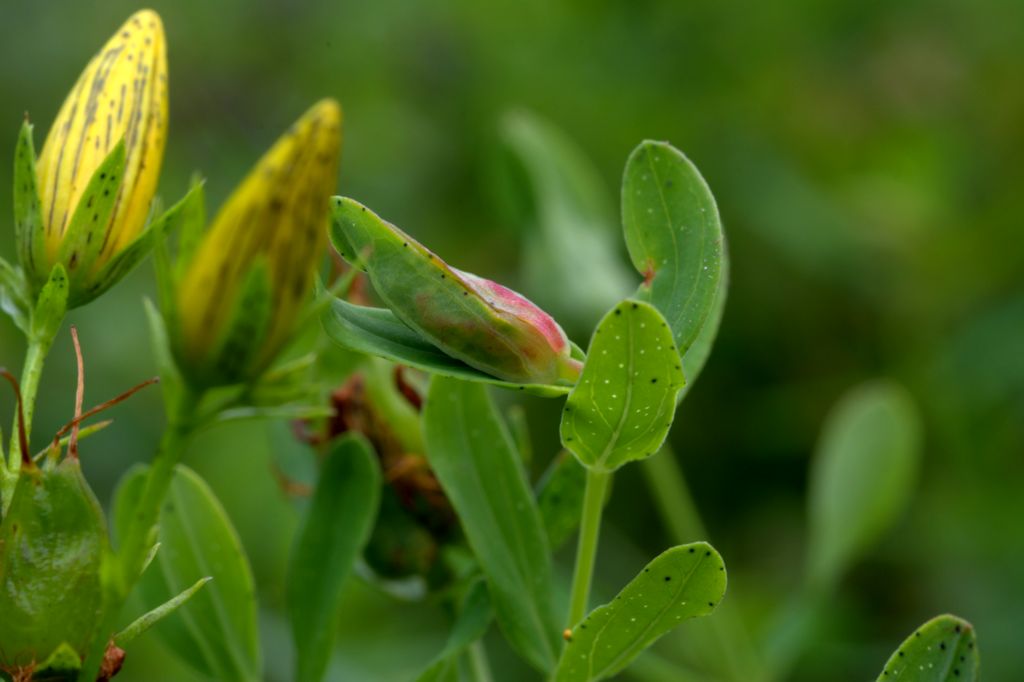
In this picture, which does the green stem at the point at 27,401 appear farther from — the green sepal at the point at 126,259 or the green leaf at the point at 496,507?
the green leaf at the point at 496,507

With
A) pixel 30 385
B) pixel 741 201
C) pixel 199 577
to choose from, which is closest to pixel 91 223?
pixel 30 385

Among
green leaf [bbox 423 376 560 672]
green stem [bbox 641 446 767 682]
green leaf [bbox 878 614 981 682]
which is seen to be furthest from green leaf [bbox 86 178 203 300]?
green stem [bbox 641 446 767 682]

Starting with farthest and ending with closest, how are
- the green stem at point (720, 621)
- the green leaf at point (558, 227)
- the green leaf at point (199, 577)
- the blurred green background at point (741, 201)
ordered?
the blurred green background at point (741, 201), the green leaf at point (558, 227), the green stem at point (720, 621), the green leaf at point (199, 577)

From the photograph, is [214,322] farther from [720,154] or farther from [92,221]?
[720,154]

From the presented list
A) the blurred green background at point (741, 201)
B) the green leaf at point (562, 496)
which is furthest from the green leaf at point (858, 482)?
the green leaf at point (562, 496)

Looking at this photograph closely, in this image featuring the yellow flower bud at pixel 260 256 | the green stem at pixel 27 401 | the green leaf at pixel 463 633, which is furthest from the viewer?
the green leaf at pixel 463 633

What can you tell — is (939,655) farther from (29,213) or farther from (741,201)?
(741,201)

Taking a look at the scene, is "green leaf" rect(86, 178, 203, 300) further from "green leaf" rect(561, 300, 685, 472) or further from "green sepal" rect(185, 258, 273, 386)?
"green leaf" rect(561, 300, 685, 472)
